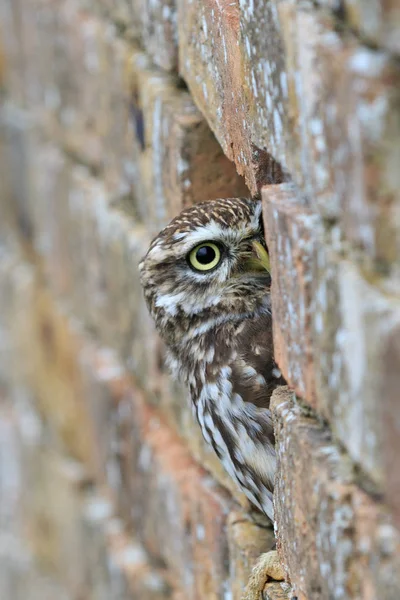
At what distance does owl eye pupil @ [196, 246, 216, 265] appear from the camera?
230 cm

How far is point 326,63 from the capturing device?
1371mm

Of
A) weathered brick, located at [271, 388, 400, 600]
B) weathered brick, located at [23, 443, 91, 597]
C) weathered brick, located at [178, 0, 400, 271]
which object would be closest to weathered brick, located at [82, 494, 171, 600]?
weathered brick, located at [23, 443, 91, 597]

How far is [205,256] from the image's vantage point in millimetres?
2320

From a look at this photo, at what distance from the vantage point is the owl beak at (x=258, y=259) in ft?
7.24

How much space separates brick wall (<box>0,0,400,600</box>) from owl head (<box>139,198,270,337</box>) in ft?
0.37

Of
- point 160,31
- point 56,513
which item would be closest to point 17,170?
point 56,513

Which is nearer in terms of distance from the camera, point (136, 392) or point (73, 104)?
point (136, 392)

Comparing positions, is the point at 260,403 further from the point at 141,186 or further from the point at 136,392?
the point at 136,392

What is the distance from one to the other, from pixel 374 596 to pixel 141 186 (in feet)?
A: 6.67

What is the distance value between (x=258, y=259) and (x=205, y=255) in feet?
0.40

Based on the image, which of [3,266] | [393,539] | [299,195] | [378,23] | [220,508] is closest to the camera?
[378,23]

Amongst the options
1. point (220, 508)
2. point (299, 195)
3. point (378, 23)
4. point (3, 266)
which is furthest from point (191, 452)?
point (3, 266)

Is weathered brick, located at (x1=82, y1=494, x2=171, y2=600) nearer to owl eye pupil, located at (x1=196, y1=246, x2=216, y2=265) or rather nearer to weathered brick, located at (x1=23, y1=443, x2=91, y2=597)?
weathered brick, located at (x1=23, y1=443, x2=91, y2=597)

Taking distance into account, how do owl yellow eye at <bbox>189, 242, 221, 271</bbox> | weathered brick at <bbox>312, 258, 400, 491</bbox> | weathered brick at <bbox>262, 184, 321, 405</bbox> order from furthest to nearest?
owl yellow eye at <bbox>189, 242, 221, 271</bbox> < weathered brick at <bbox>262, 184, 321, 405</bbox> < weathered brick at <bbox>312, 258, 400, 491</bbox>
